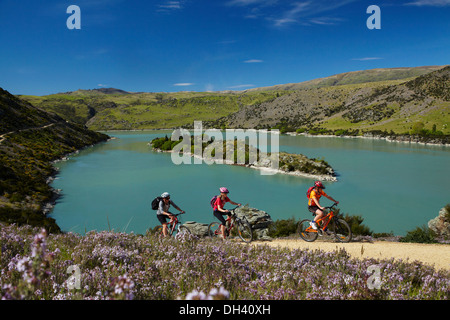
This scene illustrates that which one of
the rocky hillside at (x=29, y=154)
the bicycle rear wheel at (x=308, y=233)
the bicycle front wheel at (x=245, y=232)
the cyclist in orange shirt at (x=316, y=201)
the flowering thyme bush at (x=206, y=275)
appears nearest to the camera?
the flowering thyme bush at (x=206, y=275)

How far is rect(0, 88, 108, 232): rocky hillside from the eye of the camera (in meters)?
20.4

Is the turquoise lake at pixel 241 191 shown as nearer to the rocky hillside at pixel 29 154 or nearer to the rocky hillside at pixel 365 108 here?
the rocky hillside at pixel 29 154

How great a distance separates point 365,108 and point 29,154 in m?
137

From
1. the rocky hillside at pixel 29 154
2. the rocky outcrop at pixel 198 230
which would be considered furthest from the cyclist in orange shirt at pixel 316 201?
the rocky hillside at pixel 29 154

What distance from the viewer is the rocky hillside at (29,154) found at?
20391 mm

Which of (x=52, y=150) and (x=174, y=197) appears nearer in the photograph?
(x=174, y=197)

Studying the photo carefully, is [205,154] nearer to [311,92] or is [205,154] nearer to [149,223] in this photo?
[149,223]

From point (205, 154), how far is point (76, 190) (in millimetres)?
29562

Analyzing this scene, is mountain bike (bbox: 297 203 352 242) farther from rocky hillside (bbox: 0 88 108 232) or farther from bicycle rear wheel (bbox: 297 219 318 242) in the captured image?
rocky hillside (bbox: 0 88 108 232)

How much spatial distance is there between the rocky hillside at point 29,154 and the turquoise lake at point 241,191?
7.07 ft

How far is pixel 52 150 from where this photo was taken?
183 ft

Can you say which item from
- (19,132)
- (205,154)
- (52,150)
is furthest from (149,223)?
(19,132)

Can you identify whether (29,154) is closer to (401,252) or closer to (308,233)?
(308,233)
